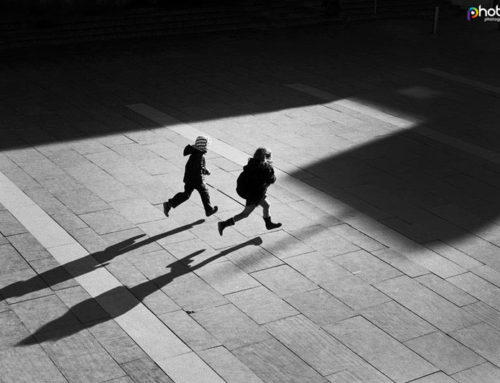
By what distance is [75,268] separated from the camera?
9.52m

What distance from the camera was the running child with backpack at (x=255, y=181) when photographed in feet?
32.8

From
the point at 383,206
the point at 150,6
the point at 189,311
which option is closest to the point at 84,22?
the point at 150,6

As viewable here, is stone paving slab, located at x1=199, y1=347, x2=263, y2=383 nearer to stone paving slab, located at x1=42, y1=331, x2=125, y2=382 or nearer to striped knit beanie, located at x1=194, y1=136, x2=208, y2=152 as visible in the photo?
stone paving slab, located at x1=42, y1=331, x2=125, y2=382

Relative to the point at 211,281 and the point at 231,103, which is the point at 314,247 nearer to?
the point at 211,281

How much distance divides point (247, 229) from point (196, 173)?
116 cm

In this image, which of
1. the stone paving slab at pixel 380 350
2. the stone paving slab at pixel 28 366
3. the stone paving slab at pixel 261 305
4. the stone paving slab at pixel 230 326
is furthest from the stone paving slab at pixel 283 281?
the stone paving slab at pixel 28 366

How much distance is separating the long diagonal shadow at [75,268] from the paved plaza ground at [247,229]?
3 cm

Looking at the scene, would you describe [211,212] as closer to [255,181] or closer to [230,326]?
[255,181]

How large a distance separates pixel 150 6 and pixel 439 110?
448 inches

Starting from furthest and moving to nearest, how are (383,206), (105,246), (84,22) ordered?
(84,22)
(383,206)
(105,246)

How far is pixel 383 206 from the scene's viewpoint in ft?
38.7

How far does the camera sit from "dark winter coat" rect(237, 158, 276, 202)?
33.0 ft

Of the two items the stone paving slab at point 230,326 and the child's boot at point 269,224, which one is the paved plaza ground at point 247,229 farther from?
the child's boot at point 269,224

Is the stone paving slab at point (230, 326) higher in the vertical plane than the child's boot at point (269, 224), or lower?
lower
